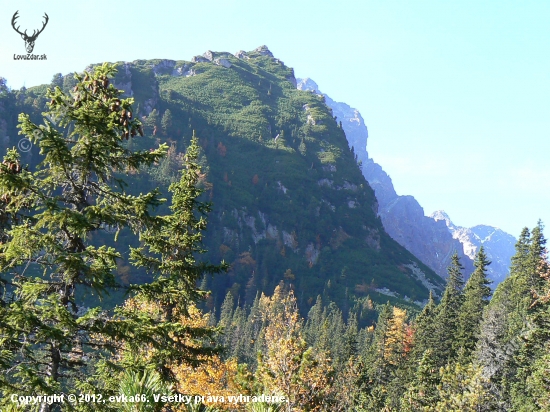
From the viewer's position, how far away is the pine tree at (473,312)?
5047cm

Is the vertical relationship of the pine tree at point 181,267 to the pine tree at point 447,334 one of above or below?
above

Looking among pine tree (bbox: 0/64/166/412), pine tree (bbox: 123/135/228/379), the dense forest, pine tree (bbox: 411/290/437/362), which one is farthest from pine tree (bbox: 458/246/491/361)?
pine tree (bbox: 0/64/166/412)

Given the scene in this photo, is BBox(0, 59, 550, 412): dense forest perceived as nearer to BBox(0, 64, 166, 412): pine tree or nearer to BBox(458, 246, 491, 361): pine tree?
BBox(0, 64, 166, 412): pine tree

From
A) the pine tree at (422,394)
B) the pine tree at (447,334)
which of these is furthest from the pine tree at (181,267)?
the pine tree at (447,334)

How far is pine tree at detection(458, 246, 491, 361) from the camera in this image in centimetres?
5047

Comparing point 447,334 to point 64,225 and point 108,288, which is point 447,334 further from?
point 64,225

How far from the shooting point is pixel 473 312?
54.8 meters

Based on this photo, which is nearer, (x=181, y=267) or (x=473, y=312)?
(x=181, y=267)

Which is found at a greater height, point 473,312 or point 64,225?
point 64,225

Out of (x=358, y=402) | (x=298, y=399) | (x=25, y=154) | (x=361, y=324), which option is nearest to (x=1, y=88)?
(x=25, y=154)

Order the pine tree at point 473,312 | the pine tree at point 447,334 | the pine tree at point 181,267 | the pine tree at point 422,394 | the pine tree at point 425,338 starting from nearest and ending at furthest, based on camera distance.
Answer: the pine tree at point 181,267 → the pine tree at point 422,394 → the pine tree at point 473,312 → the pine tree at point 447,334 → the pine tree at point 425,338

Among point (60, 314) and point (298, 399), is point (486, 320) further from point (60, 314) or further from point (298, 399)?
point (60, 314)

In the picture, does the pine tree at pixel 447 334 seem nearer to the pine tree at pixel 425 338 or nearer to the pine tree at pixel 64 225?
the pine tree at pixel 425 338

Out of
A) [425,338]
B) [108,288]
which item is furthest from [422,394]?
[108,288]
